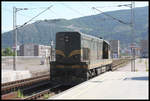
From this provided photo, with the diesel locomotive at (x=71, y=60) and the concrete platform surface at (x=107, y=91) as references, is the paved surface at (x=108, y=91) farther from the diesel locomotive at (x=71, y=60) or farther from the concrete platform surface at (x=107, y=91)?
the diesel locomotive at (x=71, y=60)

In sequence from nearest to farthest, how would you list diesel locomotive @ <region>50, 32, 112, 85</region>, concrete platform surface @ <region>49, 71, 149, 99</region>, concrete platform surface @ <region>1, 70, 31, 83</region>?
1. concrete platform surface @ <region>49, 71, 149, 99</region>
2. diesel locomotive @ <region>50, 32, 112, 85</region>
3. concrete platform surface @ <region>1, 70, 31, 83</region>

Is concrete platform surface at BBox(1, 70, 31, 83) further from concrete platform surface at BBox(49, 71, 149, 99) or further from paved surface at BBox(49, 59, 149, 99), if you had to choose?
concrete platform surface at BBox(49, 71, 149, 99)

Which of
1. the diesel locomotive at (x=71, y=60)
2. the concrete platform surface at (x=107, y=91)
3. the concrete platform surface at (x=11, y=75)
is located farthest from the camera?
the concrete platform surface at (x=11, y=75)

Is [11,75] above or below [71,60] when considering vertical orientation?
below

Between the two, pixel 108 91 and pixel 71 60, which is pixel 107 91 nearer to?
pixel 108 91

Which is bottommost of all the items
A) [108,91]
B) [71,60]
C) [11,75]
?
[108,91]

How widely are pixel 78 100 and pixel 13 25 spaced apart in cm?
2155

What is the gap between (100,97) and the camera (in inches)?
497

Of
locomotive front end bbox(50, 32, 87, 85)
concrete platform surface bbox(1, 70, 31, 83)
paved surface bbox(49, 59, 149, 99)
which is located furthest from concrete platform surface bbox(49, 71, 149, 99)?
concrete platform surface bbox(1, 70, 31, 83)

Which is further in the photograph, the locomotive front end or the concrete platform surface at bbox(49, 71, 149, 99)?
the locomotive front end

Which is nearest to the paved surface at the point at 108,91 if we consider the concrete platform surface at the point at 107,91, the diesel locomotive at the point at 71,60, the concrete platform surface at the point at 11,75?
the concrete platform surface at the point at 107,91

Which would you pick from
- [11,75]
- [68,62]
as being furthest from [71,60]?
[11,75]

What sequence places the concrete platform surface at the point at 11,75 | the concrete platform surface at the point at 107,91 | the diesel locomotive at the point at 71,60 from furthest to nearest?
1. the concrete platform surface at the point at 11,75
2. the diesel locomotive at the point at 71,60
3. the concrete platform surface at the point at 107,91

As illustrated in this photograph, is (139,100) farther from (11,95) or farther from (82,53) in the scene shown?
(82,53)
